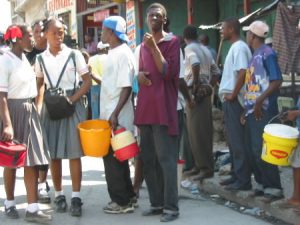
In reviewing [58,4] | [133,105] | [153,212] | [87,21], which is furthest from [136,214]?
[58,4]

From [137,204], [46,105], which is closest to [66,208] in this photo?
[137,204]

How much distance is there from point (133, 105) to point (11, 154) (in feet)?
4.38

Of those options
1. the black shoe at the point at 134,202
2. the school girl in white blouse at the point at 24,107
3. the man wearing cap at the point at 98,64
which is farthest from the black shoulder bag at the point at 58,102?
the man wearing cap at the point at 98,64

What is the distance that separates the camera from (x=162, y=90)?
5137mm

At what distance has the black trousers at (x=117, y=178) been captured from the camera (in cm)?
554

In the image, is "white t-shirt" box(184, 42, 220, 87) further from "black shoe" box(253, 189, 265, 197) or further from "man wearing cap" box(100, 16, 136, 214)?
"black shoe" box(253, 189, 265, 197)

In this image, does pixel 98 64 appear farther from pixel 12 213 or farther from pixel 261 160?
pixel 261 160

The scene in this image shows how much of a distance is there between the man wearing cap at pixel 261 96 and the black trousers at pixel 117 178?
132 centimetres

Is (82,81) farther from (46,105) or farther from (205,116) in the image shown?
(205,116)

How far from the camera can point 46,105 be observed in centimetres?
554

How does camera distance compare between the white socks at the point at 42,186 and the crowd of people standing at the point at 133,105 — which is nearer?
the crowd of people standing at the point at 133,105

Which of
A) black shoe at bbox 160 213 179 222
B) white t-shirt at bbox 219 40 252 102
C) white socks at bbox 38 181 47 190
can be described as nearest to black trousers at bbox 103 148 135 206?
black shoe at bbox 160 213 179 222

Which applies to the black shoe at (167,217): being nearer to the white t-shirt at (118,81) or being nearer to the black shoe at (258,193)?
the white t-shirt at (118,81)

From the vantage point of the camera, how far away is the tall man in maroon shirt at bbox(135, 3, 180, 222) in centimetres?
511
